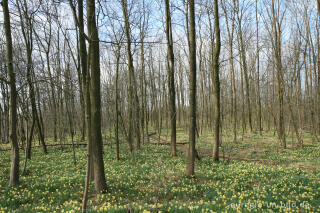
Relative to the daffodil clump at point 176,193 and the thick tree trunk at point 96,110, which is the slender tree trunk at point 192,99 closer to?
the daffodil clump at point 176,193

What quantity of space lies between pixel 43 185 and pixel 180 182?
4.74 m

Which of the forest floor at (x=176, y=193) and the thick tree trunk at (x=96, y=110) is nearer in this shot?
the forest floor at (x=176, y=193)

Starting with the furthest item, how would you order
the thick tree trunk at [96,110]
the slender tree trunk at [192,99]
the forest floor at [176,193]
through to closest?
1. the slender tree trunk at [192,99]
2. the thick tree trunk at [96,110]
3. the forest floor at [176,193]

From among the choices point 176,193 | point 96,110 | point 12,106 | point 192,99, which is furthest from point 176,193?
point 12,106

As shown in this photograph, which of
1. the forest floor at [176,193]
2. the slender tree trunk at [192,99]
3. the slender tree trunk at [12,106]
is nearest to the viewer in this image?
the forest floor at [176,193]

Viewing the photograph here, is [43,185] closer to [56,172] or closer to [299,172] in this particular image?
[56,172]

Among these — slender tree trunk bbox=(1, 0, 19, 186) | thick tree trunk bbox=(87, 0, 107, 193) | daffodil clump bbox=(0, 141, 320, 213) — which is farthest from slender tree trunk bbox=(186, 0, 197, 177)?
slender tree trunk bbox=(1, 0, 19, 186)

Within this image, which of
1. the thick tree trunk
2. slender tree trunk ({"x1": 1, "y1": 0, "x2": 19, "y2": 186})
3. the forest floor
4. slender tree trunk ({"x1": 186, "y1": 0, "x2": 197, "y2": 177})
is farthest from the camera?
slender tree trunk ({"x1": 186, "y1": 0, "x2": 197, "y2": 177})

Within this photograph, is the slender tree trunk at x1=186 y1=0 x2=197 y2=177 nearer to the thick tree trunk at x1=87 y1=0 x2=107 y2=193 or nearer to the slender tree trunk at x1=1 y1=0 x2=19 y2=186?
the thick tree trunk at x1=87 y1=0 x2=107 y2=193

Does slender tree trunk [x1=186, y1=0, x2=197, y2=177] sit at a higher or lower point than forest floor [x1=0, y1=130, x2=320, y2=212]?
higher

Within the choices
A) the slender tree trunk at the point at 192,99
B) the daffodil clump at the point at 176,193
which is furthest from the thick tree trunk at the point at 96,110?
the slender tree trunk at the point at 192,99

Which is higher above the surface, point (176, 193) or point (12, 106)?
point (12, 106)

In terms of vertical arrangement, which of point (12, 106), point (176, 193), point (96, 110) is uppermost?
point (12, 106)

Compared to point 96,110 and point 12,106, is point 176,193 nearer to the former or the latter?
point 96,110
